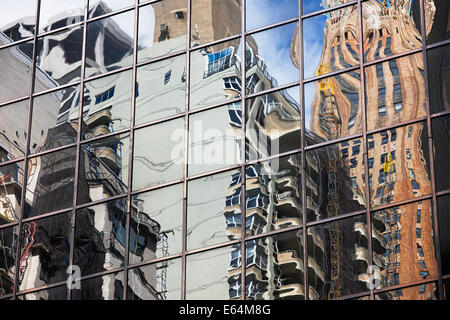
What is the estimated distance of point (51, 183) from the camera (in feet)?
105

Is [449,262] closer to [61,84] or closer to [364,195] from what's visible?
[364,195]

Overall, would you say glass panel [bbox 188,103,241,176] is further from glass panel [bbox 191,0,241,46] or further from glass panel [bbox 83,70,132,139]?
glass panel [bbox 191,0,241,46]

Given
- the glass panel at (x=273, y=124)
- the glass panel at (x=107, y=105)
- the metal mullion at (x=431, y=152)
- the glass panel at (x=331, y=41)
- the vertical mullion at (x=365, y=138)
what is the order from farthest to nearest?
1. the glass panel at (x=107, y=105)
2. the glass panel at (x=331, y=41)
3. the glass panel at (x=273, y=124)
4. the vertical mullion at (x=365, y=138)
5. the metal mullion at (x=431, y=152)

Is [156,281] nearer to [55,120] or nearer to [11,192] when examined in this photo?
[11,192]

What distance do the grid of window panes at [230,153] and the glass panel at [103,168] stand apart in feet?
0.13

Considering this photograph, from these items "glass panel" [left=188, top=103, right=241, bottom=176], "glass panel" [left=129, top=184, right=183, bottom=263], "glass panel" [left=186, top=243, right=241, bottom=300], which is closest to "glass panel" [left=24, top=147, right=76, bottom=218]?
"glass panel" [left=129, top=184, right=183, bottom=263]

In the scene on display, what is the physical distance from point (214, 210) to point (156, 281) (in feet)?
7.24

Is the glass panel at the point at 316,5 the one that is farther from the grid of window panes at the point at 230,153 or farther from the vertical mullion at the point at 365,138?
the vertical mullion at the point at 365,138

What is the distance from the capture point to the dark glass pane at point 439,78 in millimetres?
28625

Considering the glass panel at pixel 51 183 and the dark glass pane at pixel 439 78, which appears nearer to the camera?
the dark glass pane at pixel 439 78

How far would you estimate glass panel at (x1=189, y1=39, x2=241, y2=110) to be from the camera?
102 feet

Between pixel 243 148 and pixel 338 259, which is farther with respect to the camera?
pixel 243 148

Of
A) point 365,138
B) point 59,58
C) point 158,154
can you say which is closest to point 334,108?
point 365,138

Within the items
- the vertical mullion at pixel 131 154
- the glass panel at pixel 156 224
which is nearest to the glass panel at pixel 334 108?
the glass panel at pixel 156 224
